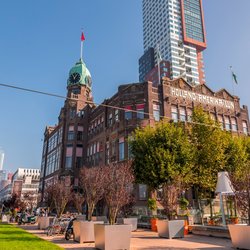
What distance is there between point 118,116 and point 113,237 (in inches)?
1028

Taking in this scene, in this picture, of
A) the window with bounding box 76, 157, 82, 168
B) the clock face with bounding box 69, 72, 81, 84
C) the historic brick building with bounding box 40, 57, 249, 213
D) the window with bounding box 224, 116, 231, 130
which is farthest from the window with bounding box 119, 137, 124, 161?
the clock face with bounding box 69, 72, 81, 84

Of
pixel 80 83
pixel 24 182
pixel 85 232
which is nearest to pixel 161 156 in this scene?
pixel 85 232

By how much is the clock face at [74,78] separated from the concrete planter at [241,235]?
48.2 metres

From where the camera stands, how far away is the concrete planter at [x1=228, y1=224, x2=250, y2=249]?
33.2ft

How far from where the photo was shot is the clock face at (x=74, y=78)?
181 feet

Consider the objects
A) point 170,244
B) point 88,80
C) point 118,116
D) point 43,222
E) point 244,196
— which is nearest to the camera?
point 244,196

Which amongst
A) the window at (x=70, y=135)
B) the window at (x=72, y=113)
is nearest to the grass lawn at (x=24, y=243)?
the window at (x=70, y=135)

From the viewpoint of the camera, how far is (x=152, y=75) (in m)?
133

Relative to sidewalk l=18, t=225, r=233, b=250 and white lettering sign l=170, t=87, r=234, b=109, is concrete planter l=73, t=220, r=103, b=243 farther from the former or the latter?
white lettering sign l=170, t=87, r=234, b=109

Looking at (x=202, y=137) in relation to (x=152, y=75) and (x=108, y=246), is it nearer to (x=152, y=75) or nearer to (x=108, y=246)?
(x=108, y=246)

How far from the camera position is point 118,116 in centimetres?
3609

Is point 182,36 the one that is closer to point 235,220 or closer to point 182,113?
point 182,113

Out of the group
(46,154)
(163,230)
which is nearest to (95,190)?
(163,230)

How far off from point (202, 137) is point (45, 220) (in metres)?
16.3
